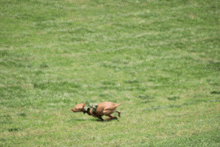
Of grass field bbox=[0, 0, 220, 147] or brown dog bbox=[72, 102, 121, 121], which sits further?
brown dog bbox=[72, 102, 121, 121]

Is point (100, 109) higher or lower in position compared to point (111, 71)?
lower

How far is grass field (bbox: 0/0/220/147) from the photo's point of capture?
10.5m

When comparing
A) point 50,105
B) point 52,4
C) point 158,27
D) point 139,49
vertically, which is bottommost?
point 50,105

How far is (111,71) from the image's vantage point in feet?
84.6

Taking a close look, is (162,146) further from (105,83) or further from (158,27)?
(158,27)

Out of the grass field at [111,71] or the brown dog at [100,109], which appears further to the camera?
the brown dog at [100,109]

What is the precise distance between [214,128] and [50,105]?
38.1 ft

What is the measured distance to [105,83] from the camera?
74.8 feet

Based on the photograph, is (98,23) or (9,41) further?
(98,23)

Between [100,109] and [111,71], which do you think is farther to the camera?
[111,71]

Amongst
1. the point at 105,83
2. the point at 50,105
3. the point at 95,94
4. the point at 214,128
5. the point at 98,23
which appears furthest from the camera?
the point at 98,23

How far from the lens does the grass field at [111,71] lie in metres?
10.5

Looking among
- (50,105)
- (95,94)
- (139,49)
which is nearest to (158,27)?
(139,49)

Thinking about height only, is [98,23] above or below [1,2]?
below
